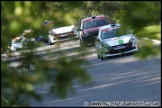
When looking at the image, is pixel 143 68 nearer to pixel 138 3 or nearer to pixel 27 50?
pixel 27 50

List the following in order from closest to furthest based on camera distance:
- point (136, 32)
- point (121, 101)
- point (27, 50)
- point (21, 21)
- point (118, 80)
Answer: point (21, 21)
point (136, 32)
point (27, 50)
point (121, 101)
point (118, 80)

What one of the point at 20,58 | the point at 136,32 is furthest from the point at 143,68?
the point at 136,32

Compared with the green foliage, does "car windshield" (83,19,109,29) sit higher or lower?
higher

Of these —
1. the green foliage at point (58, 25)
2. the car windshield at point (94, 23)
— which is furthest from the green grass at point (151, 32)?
the car windshield at point (94, 23)

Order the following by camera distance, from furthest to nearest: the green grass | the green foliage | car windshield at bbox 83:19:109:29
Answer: car windshield at bbox 83:19:109:29 < the green grass < the green foliage

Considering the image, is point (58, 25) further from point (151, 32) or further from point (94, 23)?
point (94, 23)

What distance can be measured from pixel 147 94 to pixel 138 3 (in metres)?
8.72

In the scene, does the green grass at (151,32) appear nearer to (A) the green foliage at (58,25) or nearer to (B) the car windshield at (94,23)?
(A) the green foliage at (58,25)

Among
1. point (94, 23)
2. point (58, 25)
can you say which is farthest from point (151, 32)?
point (94, 23)

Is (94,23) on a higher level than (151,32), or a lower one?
higher

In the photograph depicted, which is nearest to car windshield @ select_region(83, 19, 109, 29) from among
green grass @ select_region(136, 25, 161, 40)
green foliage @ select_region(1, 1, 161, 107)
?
green foliage @ select_region(1, 1, 161, 107)

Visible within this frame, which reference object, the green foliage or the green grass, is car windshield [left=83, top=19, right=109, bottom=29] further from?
the green grass

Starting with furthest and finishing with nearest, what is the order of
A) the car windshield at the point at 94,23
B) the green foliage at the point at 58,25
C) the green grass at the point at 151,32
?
1. the car windshield at the point at 94,23
2. the green grass at the point at 151,32
3. the green foliage at the point at 58,25

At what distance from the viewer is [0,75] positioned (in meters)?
3.08
